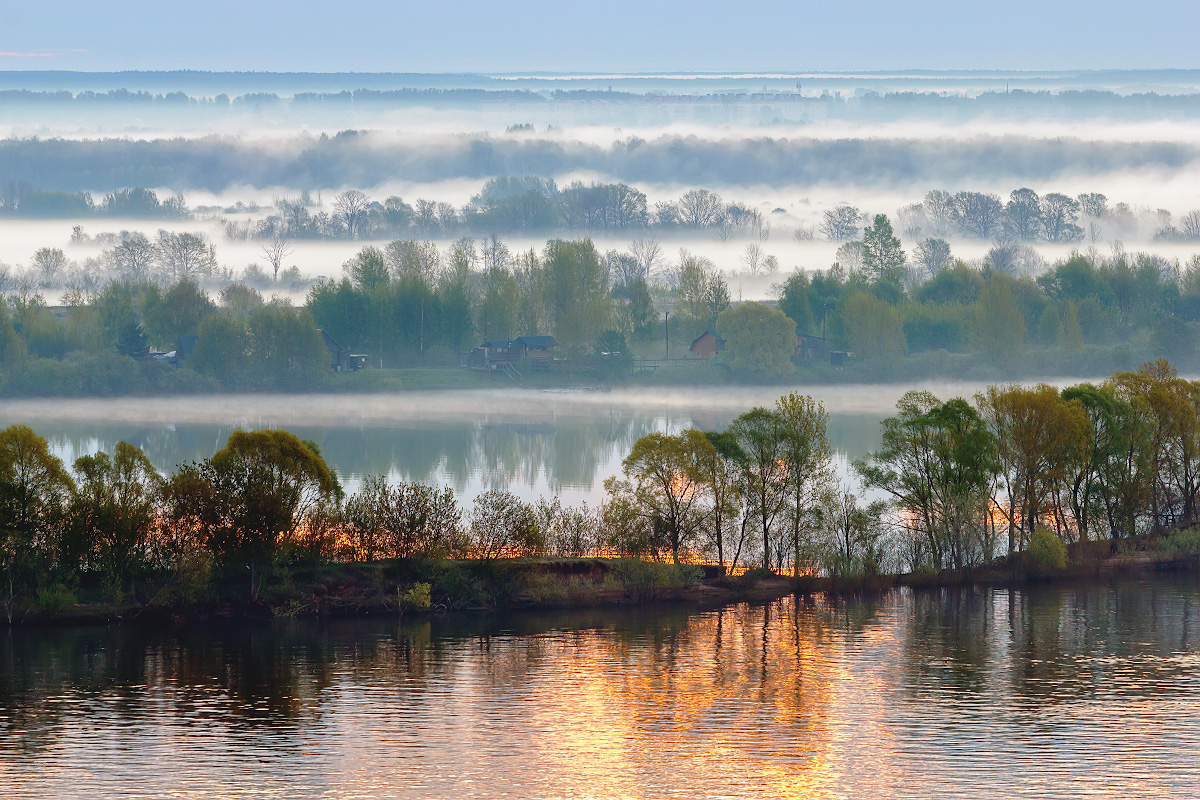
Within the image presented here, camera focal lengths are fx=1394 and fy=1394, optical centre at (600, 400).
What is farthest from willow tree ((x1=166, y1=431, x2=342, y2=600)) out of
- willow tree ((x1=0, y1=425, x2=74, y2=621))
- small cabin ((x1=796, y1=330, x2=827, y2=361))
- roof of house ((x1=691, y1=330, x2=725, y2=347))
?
small cabin ((x1=796, y1=330, x2=827, y2=361))

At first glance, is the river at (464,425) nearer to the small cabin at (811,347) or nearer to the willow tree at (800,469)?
the small cabin at (811,347)

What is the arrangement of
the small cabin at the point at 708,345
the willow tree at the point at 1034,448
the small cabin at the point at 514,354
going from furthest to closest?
1. the small cabin at the point at 708,345
2. the small cabin at the point at 514,354
3. the willow tree at the point at 1034,448

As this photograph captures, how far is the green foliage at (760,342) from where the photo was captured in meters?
114

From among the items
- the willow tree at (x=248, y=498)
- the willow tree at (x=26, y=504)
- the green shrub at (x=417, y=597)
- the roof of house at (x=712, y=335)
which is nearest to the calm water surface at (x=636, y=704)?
the green shrub at (x=417, y=597)

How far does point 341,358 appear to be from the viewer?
376 ft

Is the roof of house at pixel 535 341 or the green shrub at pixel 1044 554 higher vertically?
the roof of house at pixel 535 341

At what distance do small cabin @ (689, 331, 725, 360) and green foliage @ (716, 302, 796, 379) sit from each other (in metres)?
6.21

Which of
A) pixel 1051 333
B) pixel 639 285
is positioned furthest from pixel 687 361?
pixel 1051 333

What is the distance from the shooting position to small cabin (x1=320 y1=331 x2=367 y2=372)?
374 ft

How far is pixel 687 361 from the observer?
122 metres

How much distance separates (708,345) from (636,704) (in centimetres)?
8742

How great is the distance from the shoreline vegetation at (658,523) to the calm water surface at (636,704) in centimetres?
143

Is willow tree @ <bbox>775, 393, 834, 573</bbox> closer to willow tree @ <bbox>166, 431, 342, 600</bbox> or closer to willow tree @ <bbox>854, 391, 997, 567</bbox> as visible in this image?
willow tree @ <bbox>854, 391, 997, 567</bbox>

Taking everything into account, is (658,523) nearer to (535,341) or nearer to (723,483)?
(723,483)
